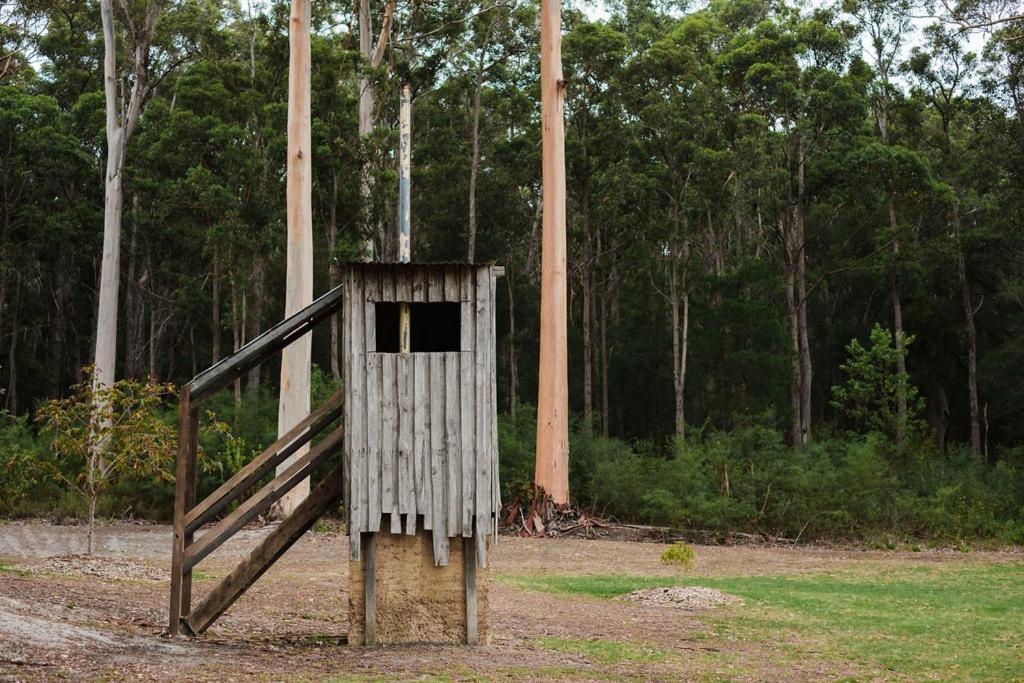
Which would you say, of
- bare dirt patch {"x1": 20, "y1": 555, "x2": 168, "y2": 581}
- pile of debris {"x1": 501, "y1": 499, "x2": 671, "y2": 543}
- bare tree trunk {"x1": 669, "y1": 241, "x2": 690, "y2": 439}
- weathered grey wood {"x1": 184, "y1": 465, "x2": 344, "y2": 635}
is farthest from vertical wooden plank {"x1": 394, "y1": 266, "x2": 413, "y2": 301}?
bare tree trunk {"x1": 669, "y1": 241, "x2": 690, "y2": 439}

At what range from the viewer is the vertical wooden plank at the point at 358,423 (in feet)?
30.7

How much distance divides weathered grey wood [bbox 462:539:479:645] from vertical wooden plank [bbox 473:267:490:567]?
6 centimetres

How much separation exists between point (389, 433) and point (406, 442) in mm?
151

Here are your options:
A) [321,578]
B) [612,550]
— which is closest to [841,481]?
[612,550]

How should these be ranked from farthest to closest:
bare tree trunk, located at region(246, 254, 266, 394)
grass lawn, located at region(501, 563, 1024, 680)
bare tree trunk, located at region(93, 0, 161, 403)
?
bare tree trunk, located at region(246, 254, 266, 394), bare tree trunk, located at region(93, 0, 161, 403), grass lawn, located at region(501, 563, 1024, 680)

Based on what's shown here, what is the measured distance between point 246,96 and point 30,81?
12269 millimetres

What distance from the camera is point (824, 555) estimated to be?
19.6 metres

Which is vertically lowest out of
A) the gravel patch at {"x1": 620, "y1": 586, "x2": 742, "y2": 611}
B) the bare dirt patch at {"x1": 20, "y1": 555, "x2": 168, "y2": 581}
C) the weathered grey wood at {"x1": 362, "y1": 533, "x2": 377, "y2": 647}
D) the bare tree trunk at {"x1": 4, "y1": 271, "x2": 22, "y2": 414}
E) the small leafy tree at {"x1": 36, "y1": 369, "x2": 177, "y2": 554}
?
the gravel patch at {"x1": 620, "y1": 586, "x2": 742, "y2": 611}

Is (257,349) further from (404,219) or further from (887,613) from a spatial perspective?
(887,613)

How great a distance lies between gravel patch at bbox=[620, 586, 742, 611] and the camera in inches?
506

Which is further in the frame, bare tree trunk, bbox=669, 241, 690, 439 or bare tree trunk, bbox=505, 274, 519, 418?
bare tree trunk, bbox=505, 274, 519, 418

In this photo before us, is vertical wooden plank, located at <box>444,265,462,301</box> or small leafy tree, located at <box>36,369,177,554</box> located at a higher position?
vertical wooden plank, located at <box>444,265,462,301</box>

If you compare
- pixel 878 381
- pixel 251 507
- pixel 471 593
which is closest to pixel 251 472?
pixel 251 507

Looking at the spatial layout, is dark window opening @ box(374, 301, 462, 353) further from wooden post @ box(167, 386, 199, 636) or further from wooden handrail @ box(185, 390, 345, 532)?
wooden post @ box(167, 386, 199, 636)
